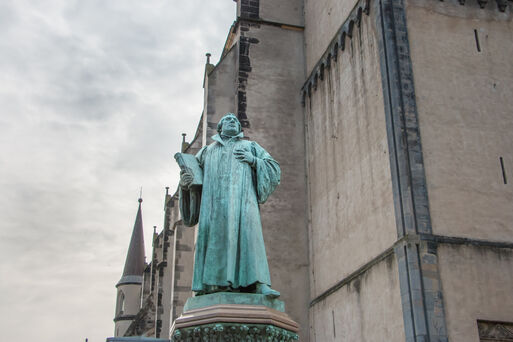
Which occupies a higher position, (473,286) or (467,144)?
(467,144)

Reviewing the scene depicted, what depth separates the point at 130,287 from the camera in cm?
4184

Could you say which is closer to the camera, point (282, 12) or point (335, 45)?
point (335, 45)

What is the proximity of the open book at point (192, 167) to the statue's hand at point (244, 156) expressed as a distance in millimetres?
385

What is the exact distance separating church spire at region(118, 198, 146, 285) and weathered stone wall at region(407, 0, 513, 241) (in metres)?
32.7

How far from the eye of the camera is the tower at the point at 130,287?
40.3 meters

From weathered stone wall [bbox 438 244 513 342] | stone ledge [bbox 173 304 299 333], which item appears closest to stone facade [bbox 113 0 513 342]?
weathered stone wall [bbox 438 244 513 342]

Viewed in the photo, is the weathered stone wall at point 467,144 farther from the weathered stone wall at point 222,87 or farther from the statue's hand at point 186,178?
the weathered stone wall at point 222,87

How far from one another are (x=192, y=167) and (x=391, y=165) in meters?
6.43

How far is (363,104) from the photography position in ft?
44.3

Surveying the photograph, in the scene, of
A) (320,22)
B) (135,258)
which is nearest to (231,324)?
(320,22)

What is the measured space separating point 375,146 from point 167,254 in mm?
16153

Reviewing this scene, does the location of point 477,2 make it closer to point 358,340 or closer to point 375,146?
point 375,146

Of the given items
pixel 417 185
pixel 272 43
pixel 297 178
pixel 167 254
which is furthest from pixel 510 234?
pixel 167 254

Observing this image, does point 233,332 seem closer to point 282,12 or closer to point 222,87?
point 222,87
